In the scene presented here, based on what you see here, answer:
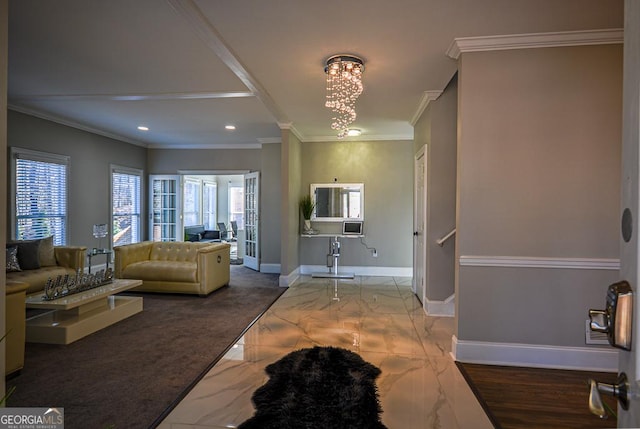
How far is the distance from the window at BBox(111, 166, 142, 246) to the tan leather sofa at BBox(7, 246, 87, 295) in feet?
6.45

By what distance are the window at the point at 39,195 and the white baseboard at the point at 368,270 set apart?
417 cm

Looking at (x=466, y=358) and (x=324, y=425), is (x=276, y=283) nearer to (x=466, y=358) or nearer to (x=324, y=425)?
(x=466, y=358)

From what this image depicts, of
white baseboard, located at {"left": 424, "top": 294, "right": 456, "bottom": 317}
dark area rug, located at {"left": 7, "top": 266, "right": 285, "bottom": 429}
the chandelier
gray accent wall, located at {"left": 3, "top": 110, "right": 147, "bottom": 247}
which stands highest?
the chandelier

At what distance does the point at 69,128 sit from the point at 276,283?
4.40 metres

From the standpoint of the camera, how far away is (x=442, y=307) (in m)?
4.03

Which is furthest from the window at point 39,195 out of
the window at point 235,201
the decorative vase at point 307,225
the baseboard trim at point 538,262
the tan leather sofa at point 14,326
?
the baseboard trim at point 538,262

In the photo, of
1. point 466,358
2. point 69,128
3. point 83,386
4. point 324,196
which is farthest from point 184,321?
point 69,128

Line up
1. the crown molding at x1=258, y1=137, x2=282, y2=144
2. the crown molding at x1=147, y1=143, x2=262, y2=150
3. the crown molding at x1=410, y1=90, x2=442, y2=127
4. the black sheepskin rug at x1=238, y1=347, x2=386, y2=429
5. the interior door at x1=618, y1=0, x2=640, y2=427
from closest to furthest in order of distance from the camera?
the interior door at x1=618, y1=0, x2=640, y2=427
the black sheepskin rug at x1=238, y1=347, x2=386, y2=429
the crown molding at x1=410, y1=90, x2=442, y2=127
the crown molding at x1=258, y1=137, x2=282, y2=144
the crown molding at x1=147, y1=143, x2=262, y2=150

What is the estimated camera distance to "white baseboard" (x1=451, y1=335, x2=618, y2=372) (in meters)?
2.67

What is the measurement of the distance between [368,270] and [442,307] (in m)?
2.31

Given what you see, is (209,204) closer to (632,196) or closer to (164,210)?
(164,210)

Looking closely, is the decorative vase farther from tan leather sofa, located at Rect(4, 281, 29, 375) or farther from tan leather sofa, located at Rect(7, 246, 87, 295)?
tan leather sofa, located at Rect(4, 281, 29, 375)

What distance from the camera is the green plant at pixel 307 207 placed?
242 inches

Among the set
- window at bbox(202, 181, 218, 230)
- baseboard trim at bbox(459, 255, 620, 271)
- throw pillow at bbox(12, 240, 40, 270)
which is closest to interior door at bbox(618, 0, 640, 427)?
baseboard trim at bbox(459, 255, 620, 271)
